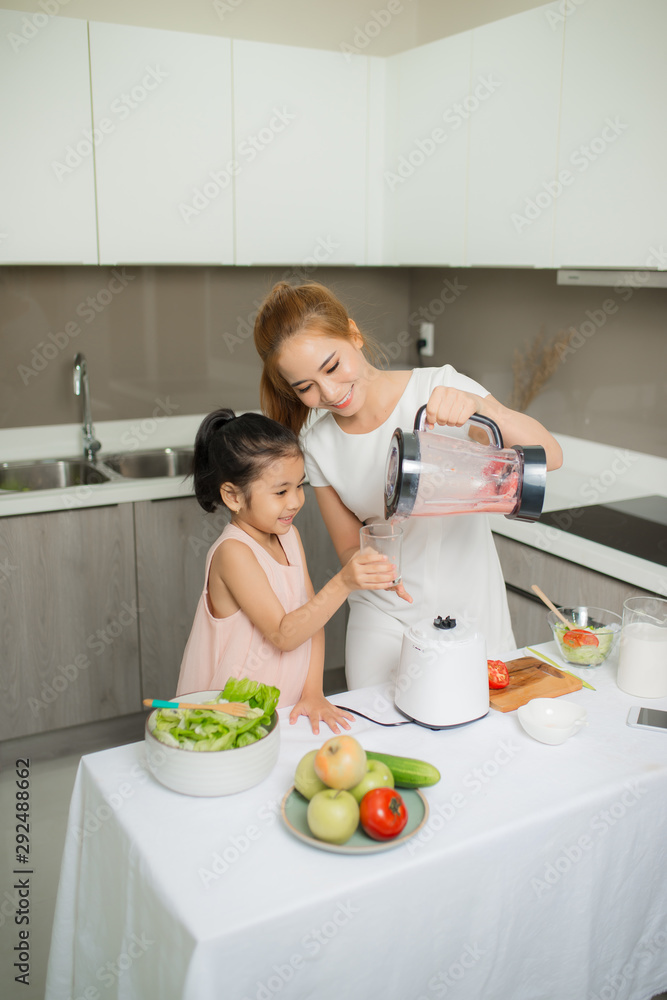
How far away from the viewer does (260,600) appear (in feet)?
4.90

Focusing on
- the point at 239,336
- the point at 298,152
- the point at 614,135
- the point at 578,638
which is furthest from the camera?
the point at 239,336

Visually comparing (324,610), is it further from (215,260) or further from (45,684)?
(215,260)

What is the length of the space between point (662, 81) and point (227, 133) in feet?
4.28

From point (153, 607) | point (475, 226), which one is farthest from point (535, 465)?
point (153, 607)

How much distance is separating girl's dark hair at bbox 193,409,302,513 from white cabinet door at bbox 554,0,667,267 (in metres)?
1.05

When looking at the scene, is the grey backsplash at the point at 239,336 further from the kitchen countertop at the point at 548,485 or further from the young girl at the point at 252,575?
the young girl at the point at 252,575

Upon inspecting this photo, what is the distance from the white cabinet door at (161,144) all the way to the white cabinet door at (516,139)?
78cm

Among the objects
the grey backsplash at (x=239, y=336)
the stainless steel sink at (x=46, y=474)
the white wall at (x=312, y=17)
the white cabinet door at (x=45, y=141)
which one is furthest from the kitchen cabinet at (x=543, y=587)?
the white wall at (x=312, y=17)

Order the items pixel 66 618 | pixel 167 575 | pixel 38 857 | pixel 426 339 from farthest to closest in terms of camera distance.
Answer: pixel 426 339
pixel 167 575
pixel 66 618
pixel 38 857

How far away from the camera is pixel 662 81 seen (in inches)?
76.1

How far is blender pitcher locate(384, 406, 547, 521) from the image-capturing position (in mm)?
1269

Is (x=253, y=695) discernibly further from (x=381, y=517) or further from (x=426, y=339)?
(x=426, y=339)

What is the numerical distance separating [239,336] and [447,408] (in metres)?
1.98

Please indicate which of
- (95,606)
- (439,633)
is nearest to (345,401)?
(439,633)
